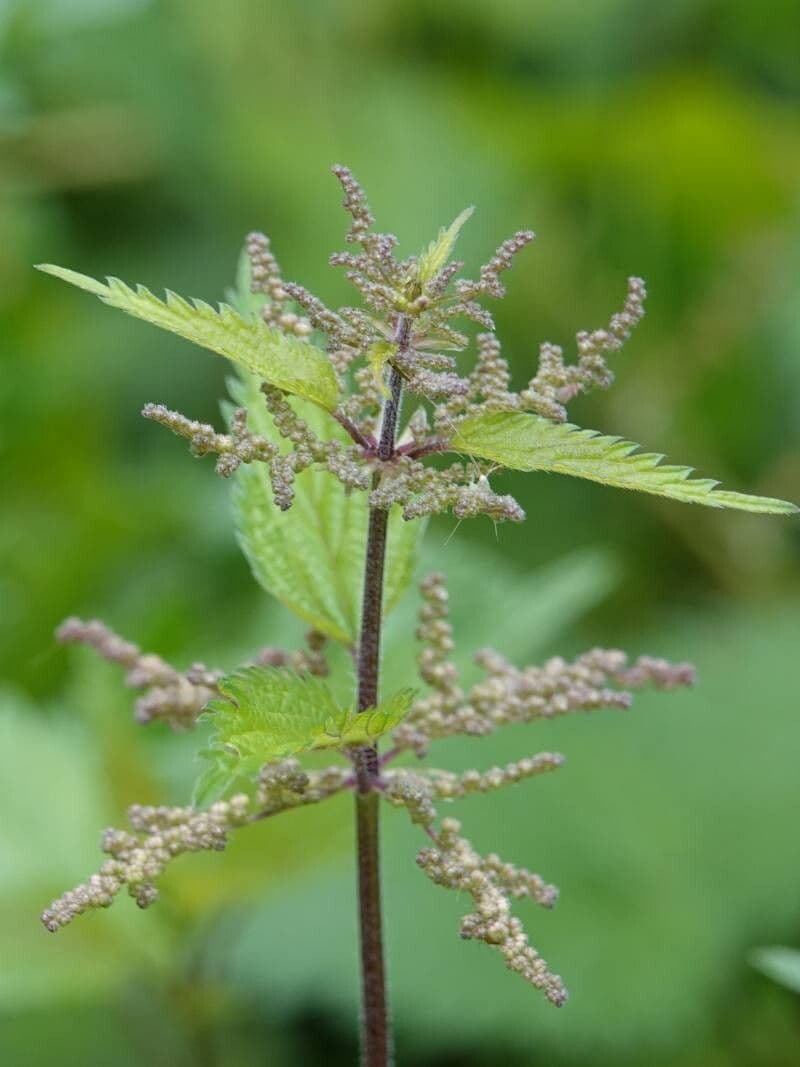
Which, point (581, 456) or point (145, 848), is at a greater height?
point (581, 456)

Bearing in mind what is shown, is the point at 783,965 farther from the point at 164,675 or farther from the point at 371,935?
the point at 164,675

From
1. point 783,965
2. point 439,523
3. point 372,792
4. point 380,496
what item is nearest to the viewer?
point 380,496

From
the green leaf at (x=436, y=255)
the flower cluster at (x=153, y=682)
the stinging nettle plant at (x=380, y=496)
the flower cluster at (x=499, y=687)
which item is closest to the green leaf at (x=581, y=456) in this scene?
the stinging nettle plant at (x=380, y=496)

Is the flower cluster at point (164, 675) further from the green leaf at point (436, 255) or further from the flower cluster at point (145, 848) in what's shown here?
the green leaf at point (436, 255)

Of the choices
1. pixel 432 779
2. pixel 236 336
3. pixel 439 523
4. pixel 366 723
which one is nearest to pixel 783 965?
pixel 432 779

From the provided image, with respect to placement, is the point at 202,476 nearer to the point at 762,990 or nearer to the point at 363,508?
the point at 762,990

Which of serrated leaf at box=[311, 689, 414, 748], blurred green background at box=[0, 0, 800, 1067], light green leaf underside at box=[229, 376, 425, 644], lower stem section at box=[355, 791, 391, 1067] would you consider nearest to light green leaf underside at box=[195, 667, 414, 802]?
serrated leaf at box=[311, 689, 414, 748]

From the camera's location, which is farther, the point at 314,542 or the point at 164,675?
the point at 314,542
